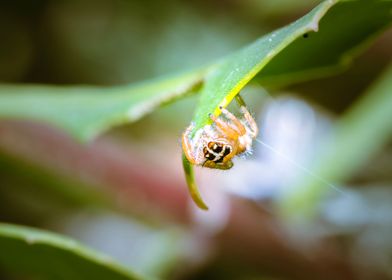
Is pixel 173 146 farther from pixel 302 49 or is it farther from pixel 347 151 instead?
pixel 302 49

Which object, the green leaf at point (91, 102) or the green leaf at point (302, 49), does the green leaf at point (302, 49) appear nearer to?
the green leaf at point (302, 49)

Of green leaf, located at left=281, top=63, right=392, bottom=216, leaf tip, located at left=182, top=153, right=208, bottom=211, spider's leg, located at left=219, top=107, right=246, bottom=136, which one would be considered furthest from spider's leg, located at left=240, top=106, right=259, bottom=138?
green leaf, located at left=281, top=63, right=392, bottom=216

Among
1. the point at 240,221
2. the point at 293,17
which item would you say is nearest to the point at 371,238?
the point at 240,221

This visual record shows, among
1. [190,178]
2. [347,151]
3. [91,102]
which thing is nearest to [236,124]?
[190,178]

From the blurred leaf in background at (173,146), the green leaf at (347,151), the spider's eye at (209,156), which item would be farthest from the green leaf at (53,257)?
the green leaf at (347,151)

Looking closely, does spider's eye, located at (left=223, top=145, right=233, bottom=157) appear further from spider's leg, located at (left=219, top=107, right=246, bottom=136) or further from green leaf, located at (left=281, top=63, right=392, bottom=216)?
green leaf, located at (left=281, top=63, right=392, bottom=216)

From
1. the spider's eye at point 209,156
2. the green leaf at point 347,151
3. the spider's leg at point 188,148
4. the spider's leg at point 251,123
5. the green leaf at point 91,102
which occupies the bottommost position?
the spider's leg at point 188,148
